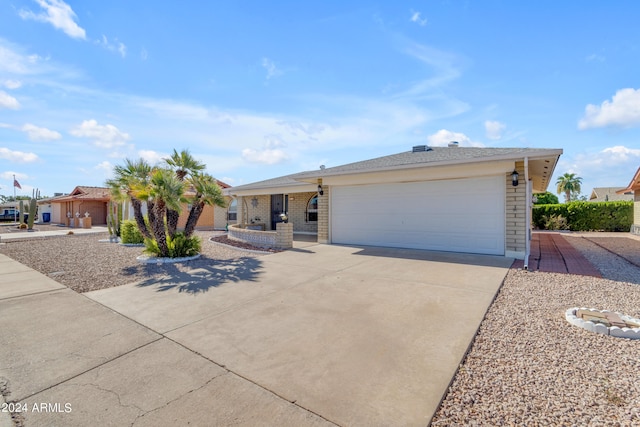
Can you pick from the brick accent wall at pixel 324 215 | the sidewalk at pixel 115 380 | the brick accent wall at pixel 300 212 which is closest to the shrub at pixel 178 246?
the sidewalk at pixel 115 380

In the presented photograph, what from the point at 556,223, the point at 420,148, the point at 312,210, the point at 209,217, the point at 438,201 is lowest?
the point at 556,223

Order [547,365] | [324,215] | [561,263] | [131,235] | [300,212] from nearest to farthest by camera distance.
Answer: [547,365] → [561,263] → [324,215] → [131,235] → [300,212]

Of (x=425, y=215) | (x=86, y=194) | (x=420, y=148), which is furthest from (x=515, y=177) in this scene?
(x=86, y=194)

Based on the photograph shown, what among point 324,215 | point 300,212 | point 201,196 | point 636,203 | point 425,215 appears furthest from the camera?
point 636,203

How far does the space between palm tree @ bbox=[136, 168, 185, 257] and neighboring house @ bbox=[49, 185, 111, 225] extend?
22323 mm

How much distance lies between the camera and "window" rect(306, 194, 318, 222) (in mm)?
16297

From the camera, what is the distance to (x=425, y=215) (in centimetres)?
1020

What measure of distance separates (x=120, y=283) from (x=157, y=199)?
3.21 metres

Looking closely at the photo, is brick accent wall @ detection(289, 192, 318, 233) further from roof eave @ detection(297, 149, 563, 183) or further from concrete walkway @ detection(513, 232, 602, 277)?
concrete walkway @ detection(513, 232, 602, 277)

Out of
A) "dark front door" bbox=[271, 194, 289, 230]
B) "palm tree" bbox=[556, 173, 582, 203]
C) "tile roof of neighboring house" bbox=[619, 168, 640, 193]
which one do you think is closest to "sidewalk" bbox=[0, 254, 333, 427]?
"dark front door" bbox=[271, 194, 289, 230]

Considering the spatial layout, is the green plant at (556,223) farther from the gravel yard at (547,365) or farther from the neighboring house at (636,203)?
the gravel yard at (547,365)

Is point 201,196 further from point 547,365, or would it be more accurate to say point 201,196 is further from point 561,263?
point 561,263

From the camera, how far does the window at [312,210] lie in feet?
53.5

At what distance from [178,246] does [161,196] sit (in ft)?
5.58
